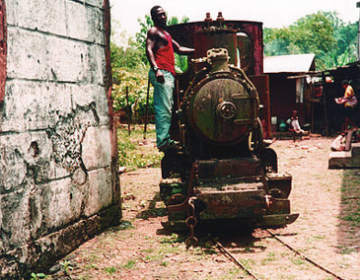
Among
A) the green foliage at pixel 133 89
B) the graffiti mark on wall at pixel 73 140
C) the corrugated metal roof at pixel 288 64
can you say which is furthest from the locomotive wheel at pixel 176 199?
the green foliage at pixel 133 89

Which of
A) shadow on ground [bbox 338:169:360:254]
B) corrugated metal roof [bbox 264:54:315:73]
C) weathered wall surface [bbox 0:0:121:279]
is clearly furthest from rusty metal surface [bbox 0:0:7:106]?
corrugated metal roof [bbox 264:54:315:73]

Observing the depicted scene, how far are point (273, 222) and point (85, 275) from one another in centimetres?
226

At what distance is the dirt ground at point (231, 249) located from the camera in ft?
13.1

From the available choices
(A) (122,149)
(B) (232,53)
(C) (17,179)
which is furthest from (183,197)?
(A) (122,149)

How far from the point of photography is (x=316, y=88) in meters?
20.8

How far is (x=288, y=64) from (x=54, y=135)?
17.3 m

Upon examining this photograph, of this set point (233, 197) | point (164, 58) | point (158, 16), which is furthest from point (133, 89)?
point (233, 197)

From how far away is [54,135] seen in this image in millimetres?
4465

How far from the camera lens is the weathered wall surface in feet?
12.5

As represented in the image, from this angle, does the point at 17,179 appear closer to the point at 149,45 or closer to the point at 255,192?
the point at 255,192

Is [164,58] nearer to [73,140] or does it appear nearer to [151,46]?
[151,46]

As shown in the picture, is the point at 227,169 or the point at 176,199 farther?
the point at 176,199

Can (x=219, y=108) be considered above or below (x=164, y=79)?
below

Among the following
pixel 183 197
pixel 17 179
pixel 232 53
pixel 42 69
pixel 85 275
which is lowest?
pixel 85 275
